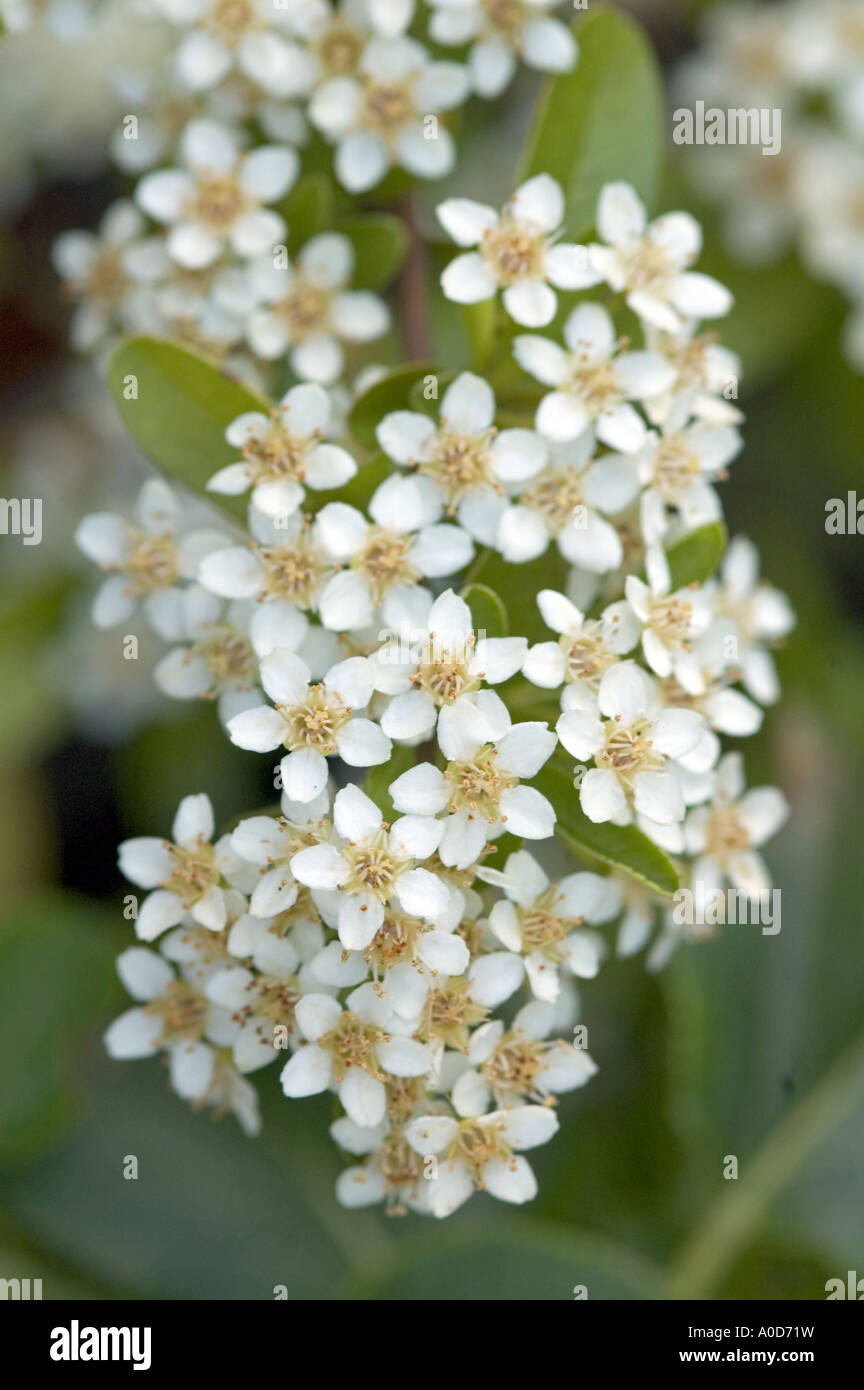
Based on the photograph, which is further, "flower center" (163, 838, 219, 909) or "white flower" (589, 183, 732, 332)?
"white flower" (589, 183, 732, 332)

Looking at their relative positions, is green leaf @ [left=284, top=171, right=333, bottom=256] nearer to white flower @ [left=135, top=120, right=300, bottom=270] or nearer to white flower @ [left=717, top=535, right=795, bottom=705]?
white flower @ [left=135, top=120, right=300, bottom=270]

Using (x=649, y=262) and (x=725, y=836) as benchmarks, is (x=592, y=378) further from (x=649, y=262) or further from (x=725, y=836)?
(x=725, y=836)

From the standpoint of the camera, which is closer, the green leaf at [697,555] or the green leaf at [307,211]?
the green leaf at [697,555]

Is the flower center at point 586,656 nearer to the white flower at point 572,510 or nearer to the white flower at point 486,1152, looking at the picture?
the white flower at point 572,510

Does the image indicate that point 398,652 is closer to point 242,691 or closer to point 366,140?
point 242,691

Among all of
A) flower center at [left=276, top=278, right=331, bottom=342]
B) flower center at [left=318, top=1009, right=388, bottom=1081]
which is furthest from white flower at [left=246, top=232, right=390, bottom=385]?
flower center at [left=318, top=1009, right=388, bottom=1081]

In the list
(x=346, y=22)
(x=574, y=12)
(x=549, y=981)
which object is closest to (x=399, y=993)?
(x=549, y=981)

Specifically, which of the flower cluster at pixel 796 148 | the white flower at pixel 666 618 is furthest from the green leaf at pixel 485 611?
the flower cluster at pixel 796 148
